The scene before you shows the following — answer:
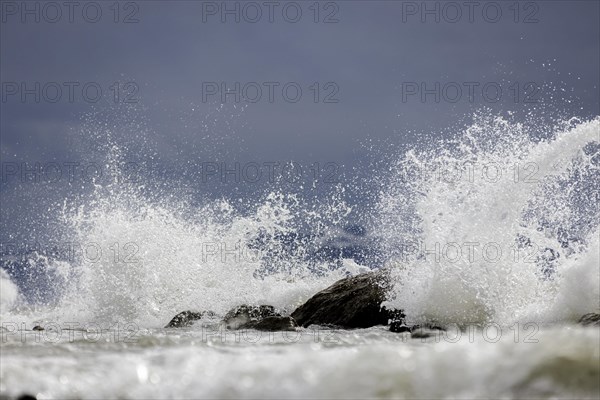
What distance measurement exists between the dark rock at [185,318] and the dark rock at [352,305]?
1.77 metres

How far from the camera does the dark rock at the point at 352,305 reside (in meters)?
11.7

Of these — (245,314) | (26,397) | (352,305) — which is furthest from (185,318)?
(26,397)

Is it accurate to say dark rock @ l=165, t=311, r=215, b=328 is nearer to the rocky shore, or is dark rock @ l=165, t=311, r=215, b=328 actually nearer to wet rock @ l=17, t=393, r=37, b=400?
the rocky shore

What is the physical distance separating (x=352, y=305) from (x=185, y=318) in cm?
303

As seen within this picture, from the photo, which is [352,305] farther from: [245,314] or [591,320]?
[591,320]

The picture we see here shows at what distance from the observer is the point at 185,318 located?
516 inches

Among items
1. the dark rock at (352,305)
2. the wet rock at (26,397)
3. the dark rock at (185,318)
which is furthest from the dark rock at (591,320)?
the dark rock at (185,318)

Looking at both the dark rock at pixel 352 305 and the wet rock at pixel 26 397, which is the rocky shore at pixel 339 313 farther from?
the wet rock at pixel 26 397

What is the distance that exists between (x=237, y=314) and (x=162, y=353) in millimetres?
7218

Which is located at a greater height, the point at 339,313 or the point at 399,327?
the point at 339,313

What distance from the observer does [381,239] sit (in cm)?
1586

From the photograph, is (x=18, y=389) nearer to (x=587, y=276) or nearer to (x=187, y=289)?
(x=587, y=276)

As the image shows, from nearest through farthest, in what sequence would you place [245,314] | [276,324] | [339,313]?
[276,324] < [339,313] < [245,314]

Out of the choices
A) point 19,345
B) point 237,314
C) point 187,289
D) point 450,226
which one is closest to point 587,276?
point 450,226
